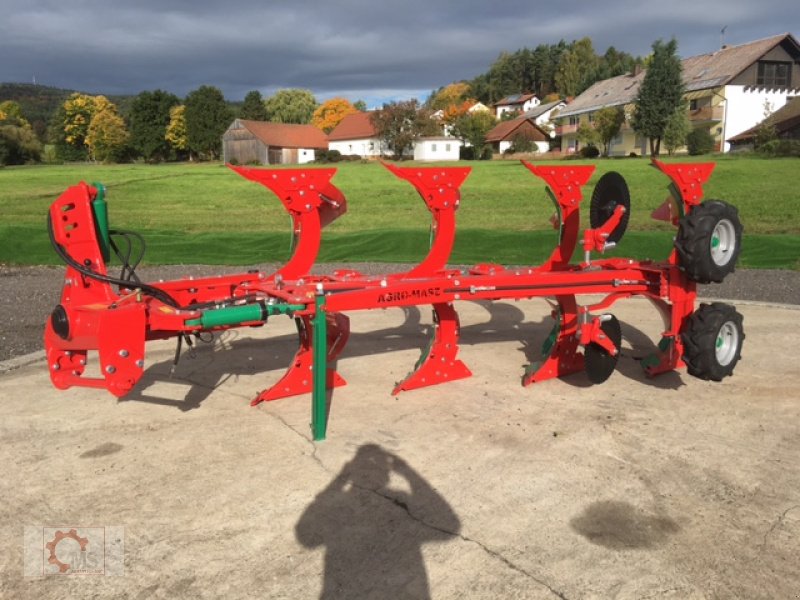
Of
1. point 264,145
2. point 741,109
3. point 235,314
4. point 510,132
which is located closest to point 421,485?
point 235,314

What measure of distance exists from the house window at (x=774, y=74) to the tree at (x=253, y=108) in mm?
53888

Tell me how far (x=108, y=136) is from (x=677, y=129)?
5436 centimetres

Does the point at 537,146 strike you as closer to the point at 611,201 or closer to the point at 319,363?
the point at 611,201

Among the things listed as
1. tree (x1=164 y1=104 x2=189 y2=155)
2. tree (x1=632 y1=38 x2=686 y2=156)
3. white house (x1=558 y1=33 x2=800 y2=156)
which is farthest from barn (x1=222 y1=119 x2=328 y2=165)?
tree (x1=632 y1=38 x2=686 y2=156)

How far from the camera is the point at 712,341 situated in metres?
4.94

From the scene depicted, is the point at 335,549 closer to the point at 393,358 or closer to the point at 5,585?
the point at 5,585

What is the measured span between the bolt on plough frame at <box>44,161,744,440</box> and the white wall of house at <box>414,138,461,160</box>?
5750 cm

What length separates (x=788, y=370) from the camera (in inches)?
229

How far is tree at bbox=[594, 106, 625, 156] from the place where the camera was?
4931 centimetres

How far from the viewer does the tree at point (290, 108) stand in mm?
88188

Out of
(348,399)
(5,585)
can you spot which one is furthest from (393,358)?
(5,585)

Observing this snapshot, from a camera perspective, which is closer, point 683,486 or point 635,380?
point 683,486

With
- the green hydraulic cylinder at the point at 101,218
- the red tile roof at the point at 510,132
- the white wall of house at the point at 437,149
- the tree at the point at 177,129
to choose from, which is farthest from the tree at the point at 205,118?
the green hydraulic cylinder at the point at 101,218

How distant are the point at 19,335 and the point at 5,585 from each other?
522cm
